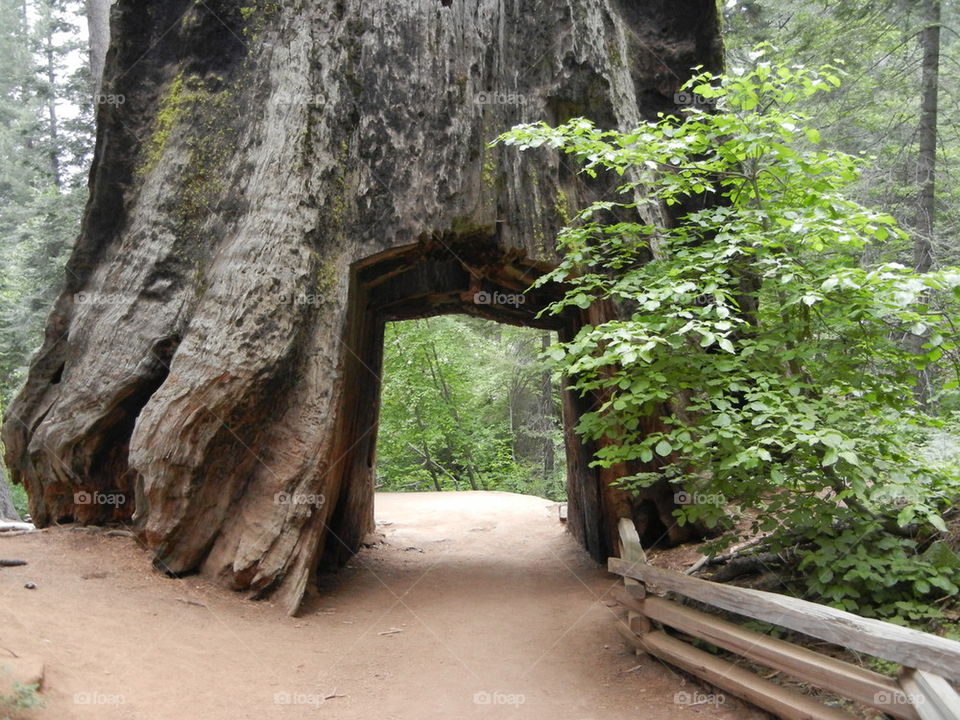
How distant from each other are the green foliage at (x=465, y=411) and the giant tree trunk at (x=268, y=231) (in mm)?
9619

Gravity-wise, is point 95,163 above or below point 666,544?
above

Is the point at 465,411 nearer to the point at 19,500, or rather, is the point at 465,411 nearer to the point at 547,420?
the point at 547,420

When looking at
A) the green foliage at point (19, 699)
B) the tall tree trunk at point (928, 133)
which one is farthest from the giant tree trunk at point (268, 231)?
the tall tree trunk at point (928, 133)

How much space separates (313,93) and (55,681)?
277 inches

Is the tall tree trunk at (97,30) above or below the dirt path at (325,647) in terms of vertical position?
above

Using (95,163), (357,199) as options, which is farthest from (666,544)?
(95,163)

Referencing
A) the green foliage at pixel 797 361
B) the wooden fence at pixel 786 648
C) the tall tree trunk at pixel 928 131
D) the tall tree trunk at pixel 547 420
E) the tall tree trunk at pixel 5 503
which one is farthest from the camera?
the tall tree trunk at pixel 547 420

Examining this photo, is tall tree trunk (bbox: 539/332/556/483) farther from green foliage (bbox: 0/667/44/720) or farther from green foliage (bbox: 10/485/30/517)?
green foliage (bbox: 0/667/44/720)

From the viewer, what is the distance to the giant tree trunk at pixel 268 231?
25.6 ft

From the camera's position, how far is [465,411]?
22.0 meters

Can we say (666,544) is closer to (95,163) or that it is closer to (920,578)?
(920,578)

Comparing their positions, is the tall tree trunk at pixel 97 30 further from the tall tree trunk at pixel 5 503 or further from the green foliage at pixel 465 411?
the green foliage at pixel 465 411

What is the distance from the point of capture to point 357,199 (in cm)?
897

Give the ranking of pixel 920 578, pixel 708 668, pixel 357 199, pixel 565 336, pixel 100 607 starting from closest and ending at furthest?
pixel 920 578 → pixel 708 668 → pixel 100 607 → pixel 357 199 → pixel 565 336
